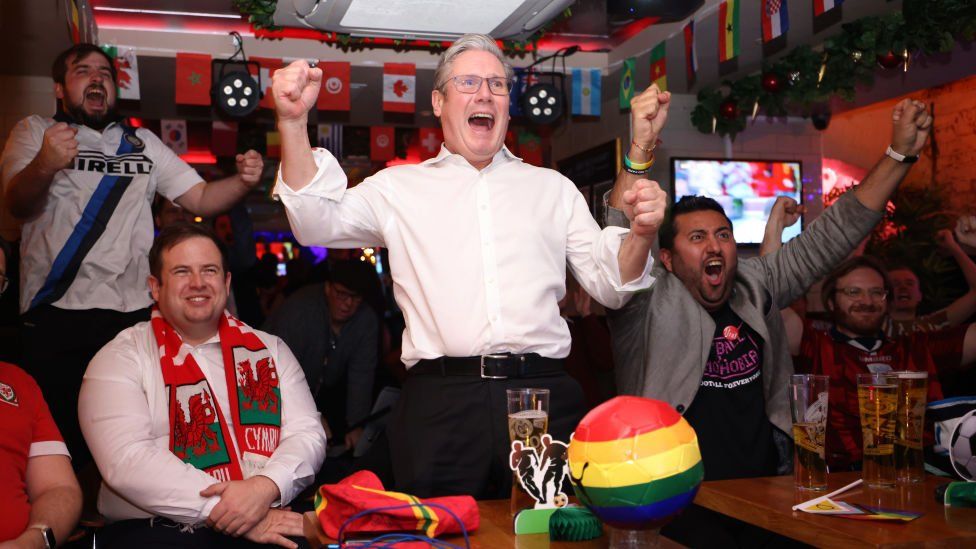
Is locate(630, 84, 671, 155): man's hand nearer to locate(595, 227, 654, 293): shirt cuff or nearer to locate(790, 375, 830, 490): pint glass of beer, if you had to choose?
locate(595, 227, 654, 293): shirt cuff

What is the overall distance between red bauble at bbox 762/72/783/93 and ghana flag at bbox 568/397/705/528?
5.11 meters

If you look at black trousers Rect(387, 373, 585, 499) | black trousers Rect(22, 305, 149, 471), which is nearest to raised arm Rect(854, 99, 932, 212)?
black trousers Rect(387, 373, 585, 499)

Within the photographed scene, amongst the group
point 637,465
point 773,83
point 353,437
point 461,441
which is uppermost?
point 773,83

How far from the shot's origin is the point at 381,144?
789 cm

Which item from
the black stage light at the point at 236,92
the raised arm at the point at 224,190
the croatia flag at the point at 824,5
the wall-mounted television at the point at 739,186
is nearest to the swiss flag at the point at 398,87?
the black stage light at the point at 236,92

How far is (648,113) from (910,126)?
89 cm

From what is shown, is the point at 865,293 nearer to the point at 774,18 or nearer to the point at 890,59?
the point at 774,18

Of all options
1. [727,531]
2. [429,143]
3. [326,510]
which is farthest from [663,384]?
[429,143]

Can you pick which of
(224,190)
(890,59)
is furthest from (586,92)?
(224,190)

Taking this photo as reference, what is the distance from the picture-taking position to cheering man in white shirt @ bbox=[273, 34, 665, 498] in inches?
78.0

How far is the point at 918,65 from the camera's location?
637 centimetres

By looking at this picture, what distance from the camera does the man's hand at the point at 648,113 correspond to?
2023 mm

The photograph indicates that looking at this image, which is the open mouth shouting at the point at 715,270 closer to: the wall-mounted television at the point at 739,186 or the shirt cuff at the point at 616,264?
the shirt cuff at the point at 616,264

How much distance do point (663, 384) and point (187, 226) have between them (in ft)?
4.76
